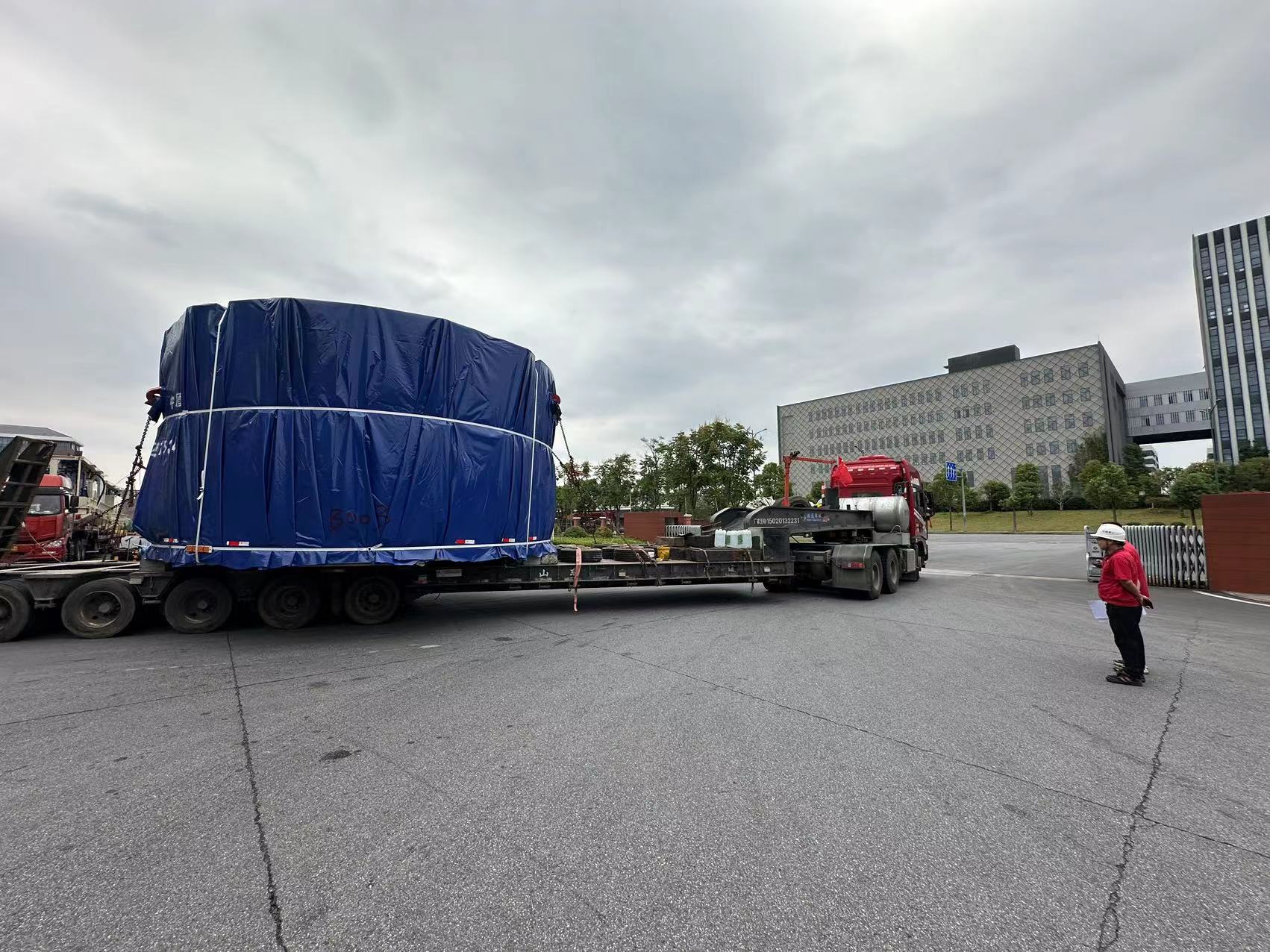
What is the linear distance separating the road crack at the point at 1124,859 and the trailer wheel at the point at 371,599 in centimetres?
810

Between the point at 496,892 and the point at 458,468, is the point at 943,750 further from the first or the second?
the point at 458,468

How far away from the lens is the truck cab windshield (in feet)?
37.8

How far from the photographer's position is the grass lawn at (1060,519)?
50.6 metres

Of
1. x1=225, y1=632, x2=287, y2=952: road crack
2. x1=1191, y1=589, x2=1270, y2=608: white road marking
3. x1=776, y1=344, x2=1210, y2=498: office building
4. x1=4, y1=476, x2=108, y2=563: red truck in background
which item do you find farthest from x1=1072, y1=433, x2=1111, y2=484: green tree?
x1=4, y1=476, x2=108, y2=563: red truck in background

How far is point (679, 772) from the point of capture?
3.85 m

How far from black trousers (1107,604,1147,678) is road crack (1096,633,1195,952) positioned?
1232 mm

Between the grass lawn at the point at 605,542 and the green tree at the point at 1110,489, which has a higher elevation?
the green tree at the point at 1110,489

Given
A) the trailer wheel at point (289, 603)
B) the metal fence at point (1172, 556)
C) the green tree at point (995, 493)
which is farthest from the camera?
the green tree at point (995, 493)

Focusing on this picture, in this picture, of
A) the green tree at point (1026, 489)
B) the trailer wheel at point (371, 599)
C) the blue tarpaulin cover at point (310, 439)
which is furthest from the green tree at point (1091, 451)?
the trailer wheel at point (371, 599)

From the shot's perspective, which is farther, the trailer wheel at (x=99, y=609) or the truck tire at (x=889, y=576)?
the truck tire at (x=889, y=576)

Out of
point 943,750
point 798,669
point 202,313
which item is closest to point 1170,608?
point 798,669

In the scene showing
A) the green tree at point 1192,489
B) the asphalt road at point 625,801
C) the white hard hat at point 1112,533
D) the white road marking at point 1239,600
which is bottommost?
the white road marking at point 1239,600

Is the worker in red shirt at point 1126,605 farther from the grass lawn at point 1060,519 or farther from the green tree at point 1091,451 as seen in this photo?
the green tree at point 1091,451

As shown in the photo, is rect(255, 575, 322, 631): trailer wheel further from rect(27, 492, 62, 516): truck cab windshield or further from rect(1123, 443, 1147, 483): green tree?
rect(1123, 443, 1147, 483): green tree
